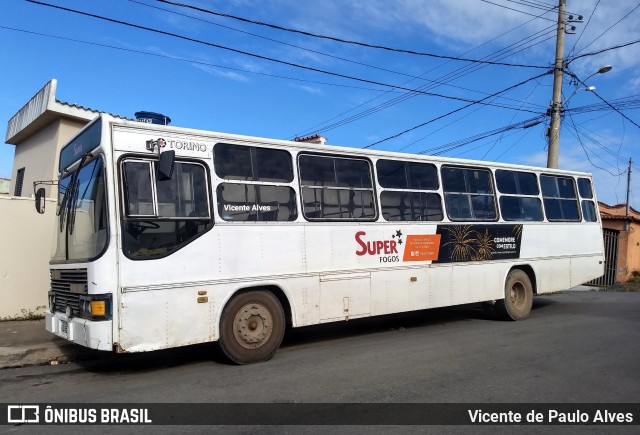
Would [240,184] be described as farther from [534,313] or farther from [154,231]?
[534,313]

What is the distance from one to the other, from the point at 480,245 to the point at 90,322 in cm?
720

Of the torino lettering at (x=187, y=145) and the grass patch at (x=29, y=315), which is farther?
the grass patch at (x=29, y=315)

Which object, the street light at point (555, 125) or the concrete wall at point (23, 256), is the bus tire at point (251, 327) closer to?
the concrete wall at point (23, 256)

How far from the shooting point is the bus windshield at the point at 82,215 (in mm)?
5980

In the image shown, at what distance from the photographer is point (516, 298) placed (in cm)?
1046

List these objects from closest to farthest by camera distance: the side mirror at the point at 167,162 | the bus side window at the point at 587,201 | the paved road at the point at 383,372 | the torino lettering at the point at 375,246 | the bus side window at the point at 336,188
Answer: the paved road at the point at 383,372, the side mirror at the point at 167,162, the bus side window at the point at 336,188, the torino lettering at the point at 375,246, the bus side window at the point at 587,201

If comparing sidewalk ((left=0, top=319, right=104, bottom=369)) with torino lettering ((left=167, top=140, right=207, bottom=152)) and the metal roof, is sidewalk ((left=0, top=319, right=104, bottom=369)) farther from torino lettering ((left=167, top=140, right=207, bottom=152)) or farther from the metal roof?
the metal roof

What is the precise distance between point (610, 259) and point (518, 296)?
47.9 ft

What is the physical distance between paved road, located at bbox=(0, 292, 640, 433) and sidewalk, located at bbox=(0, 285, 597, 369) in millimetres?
294

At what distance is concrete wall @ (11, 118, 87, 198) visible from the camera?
13.0m

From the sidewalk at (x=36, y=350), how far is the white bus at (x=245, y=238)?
31.1 inches

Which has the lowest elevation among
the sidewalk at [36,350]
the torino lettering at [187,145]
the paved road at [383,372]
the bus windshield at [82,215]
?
the paved road at [383,372]

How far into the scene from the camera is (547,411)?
4.80 metres

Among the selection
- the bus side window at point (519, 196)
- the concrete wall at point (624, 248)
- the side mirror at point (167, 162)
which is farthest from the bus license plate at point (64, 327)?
the concrete wall at point (624, 248)
